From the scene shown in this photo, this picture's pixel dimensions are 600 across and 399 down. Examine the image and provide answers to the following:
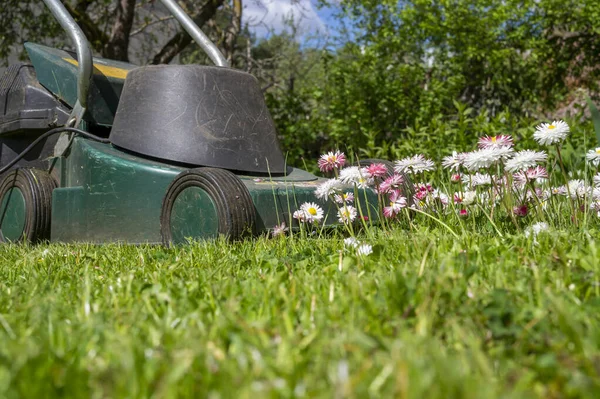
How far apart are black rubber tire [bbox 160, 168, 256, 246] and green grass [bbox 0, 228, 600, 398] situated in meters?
0.80

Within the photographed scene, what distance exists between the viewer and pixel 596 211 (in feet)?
8.68

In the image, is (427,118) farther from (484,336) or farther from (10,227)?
(484,336)

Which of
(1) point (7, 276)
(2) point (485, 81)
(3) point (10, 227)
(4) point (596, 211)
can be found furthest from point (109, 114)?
(2) point (485, 81)

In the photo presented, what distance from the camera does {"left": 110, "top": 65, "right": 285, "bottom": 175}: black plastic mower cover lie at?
329cm

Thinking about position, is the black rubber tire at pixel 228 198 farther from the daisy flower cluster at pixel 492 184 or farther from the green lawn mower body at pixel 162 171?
the daisy flower cluster at pixel 492 184

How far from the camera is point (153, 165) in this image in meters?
3.28

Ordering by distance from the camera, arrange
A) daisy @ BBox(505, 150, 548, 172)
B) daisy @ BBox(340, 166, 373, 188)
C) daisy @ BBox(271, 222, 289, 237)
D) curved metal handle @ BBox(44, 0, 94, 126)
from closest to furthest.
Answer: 1. daisy @ BBox(505, 150, 548, 172)
2. daisy @ BBox(340, 166, 373, 188)
3. daisy @ BBox(271, 222, 289, 237)
4. curved metal handle @ BBox(44, 0, 94, 126)

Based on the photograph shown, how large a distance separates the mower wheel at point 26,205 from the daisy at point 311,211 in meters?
1.51

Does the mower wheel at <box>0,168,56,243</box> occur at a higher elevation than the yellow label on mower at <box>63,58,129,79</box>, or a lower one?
lower

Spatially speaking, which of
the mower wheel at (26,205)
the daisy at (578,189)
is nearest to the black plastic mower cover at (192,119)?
the mower wheel at (26,205)

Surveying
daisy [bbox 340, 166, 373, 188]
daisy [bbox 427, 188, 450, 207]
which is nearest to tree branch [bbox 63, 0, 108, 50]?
daisy [bbox 427, 188, 450, 207]

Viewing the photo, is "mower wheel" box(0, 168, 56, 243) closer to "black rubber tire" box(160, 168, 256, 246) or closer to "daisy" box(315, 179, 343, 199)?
"black rubber tire" box(160, 168, 256, 246)

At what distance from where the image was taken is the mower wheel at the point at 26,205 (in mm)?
3688

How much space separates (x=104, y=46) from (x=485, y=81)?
5.11m
